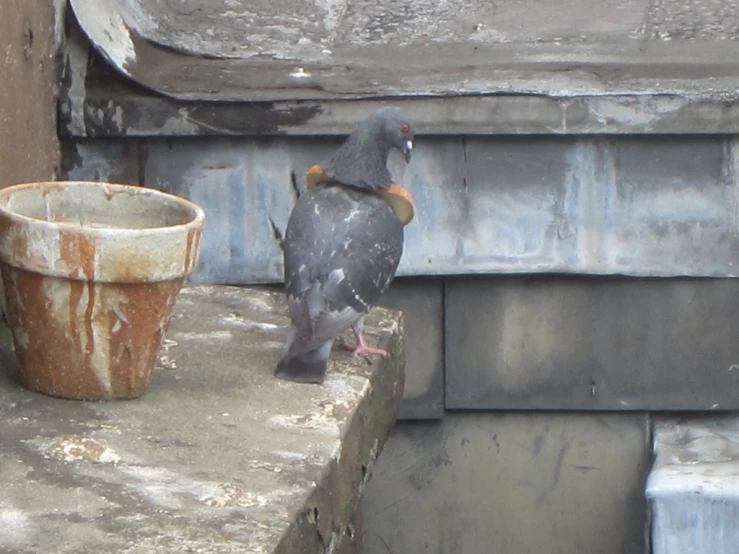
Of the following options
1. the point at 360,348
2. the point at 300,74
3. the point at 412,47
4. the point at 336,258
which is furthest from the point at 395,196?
the point at 412,47

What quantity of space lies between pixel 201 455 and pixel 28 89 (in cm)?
152

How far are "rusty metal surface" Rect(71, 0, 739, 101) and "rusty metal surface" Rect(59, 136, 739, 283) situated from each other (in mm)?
181

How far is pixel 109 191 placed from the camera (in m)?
3.18

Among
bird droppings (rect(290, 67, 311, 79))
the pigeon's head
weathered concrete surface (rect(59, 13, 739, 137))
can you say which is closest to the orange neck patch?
the pigeon's head

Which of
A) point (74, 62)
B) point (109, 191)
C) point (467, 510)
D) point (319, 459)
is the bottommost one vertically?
point (467, 510)

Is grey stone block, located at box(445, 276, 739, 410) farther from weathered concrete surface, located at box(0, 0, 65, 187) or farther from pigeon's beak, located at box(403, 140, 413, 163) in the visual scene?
weathered concrete surface, located at box(0, 0, 65, 187)

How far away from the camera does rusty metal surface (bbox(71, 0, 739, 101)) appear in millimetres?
4180

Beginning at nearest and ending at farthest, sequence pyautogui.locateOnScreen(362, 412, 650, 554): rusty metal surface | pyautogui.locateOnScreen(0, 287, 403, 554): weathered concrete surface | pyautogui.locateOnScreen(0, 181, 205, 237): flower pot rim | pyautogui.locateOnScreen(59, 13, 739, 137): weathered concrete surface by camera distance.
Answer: pyautogui.locateOnScreen(0, 287, 403, 554): weathered concrete surface < pyautogui.locateOnScreen(0, 181, 205, 237): flower pot rim < pyautogui.locateOnScreen(59, 13, 739, 137): weathered concrete surface < pyautogui.locateOnScreen(362, 412, 650, 554): rusty metal surface

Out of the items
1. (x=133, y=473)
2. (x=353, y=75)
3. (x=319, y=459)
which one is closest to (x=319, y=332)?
(x=319, y=459)

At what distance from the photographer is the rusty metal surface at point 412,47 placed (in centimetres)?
418

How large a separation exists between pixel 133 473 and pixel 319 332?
0.82 m

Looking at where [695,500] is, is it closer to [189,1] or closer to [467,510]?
[467,510]

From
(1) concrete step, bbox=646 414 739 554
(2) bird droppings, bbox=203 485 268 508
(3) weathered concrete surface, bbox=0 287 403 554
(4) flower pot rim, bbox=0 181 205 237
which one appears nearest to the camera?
(3) weathered concrete surface, bbox=0 287 403 554

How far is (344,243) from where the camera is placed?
3539mm
